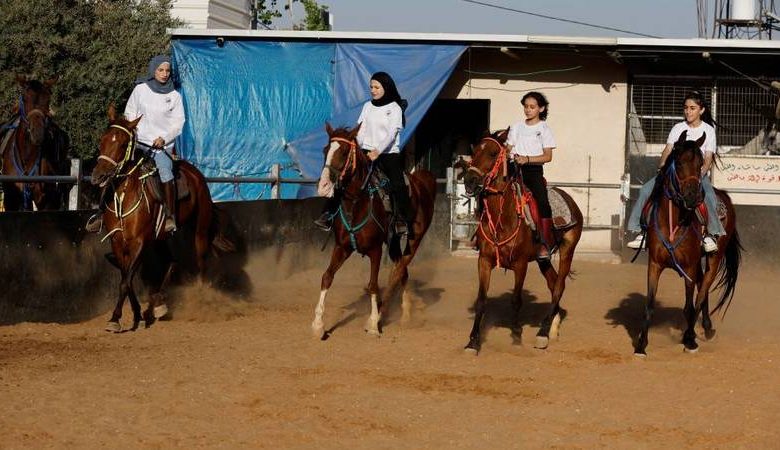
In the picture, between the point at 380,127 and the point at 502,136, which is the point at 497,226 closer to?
the point at 502,136

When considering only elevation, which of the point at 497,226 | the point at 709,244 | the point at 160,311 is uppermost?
the point at 497,226

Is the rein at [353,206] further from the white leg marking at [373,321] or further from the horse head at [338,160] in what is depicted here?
the white leg marking at [373,321]

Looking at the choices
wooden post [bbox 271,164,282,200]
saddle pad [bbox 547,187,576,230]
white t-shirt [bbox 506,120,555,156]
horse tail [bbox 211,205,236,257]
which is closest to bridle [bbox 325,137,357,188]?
white t-shirt [bbox 506,120,555,156]

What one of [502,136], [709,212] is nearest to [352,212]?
[502,136]

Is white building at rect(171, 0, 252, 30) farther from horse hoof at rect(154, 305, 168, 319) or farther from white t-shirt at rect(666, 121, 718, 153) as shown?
white t-shirt at rect(666, 121, 718, 153)

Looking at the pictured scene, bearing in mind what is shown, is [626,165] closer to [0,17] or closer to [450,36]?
[450,36]

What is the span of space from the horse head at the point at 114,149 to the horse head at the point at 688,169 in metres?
5.25

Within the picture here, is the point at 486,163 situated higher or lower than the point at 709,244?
higher

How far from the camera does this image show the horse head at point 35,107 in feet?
50.2

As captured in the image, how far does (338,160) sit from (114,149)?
2198mm

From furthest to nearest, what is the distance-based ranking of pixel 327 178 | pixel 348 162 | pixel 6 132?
pixel 6 132, pixel 348 162, pixel 327 178

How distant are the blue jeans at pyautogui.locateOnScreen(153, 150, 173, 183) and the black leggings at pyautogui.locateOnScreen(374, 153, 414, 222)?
2192mm

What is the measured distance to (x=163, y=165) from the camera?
12.8 metres

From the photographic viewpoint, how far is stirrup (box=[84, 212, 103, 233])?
1230cm
